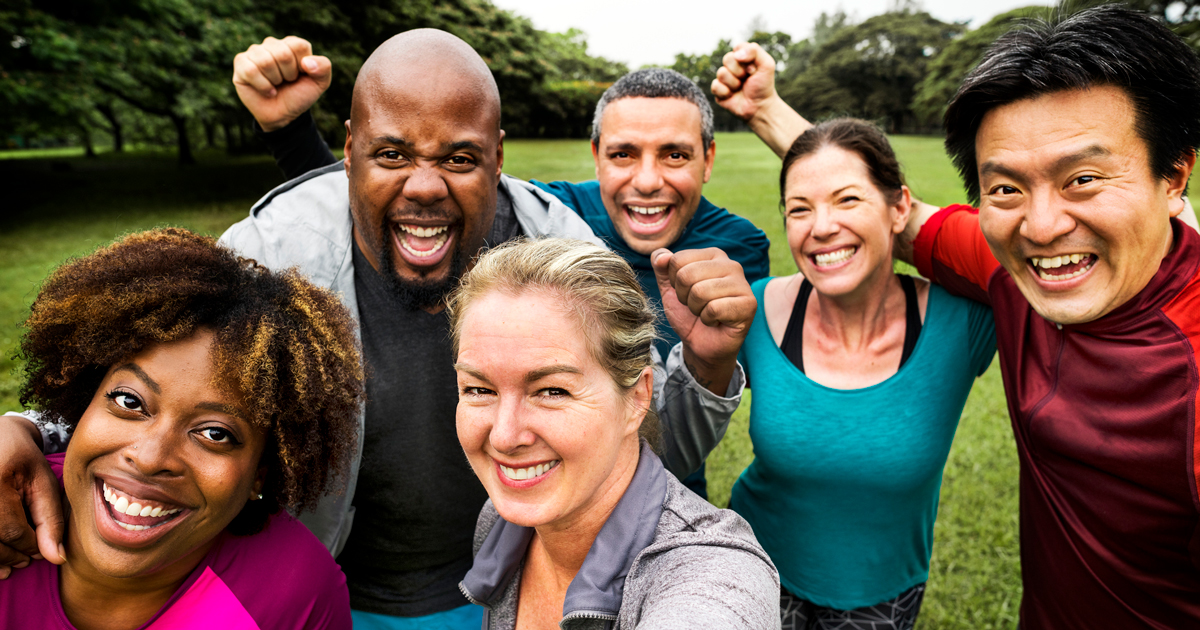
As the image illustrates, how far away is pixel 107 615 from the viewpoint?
6.16 feet

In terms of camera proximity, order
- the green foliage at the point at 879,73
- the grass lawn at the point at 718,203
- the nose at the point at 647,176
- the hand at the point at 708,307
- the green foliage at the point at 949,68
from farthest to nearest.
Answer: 1. the green foliage at the point at 879,73
2. the green foliage at the point at 949,68
3. the grass lawn at the point at 718,203
4. the nose at the point at 647,176
5. the hand at the point at 708,307

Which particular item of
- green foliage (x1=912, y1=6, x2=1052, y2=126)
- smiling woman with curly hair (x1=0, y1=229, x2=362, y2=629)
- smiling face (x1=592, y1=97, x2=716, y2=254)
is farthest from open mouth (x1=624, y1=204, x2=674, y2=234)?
green foliage (x1=912, y1=6, x2=1052, y2=126)

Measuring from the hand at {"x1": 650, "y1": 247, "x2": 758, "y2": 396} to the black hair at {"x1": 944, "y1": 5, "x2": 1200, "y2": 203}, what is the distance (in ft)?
3.25

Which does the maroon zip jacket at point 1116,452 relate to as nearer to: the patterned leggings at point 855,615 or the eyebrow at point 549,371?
the patterned leggings at point 855,615

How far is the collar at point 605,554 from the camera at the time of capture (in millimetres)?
1784

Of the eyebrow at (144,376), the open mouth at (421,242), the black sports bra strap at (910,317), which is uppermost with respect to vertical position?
the black sports bra strap at (910,317)

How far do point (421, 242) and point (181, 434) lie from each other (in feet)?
3.55

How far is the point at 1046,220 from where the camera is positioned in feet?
6.57

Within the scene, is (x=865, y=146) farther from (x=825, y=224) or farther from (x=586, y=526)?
(x=586, y=526)

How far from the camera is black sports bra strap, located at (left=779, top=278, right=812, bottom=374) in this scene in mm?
2721

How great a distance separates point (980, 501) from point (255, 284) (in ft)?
17.0

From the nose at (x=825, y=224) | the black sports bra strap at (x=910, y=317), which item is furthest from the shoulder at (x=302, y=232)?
the black sports bra strap at (x=910, y=317)

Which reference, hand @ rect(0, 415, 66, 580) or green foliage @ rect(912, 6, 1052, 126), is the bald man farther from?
green foliage @ rect(912, 6, 1052, 126)

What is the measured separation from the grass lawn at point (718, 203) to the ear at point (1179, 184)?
2.84 m
